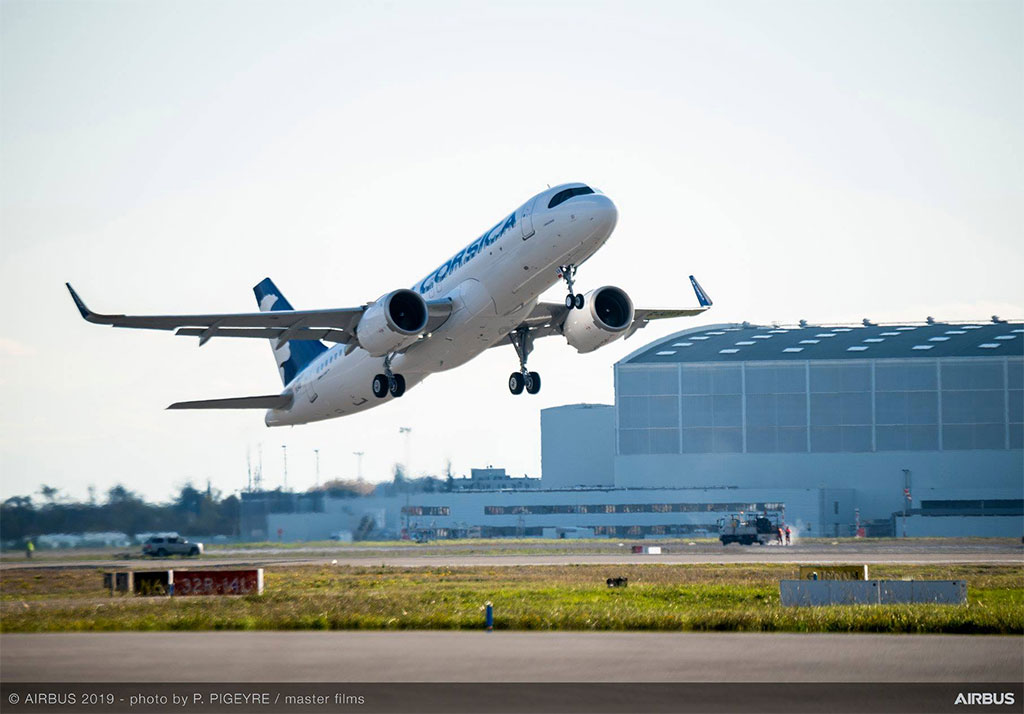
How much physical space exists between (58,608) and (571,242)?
54.3ft

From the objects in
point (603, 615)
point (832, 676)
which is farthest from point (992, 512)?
point (832, 676)

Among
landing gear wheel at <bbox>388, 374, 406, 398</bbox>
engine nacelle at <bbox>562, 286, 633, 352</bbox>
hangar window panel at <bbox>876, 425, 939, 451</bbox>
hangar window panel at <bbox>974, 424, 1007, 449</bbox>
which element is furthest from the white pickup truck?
hangar window panel at <bbox>974, 424, 1007, 449</bbox>

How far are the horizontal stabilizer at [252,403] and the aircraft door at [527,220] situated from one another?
64.5 ft

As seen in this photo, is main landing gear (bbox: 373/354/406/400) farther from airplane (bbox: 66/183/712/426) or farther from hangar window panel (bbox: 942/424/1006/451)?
hangar window panel (bbox: 942/424/1006/451)

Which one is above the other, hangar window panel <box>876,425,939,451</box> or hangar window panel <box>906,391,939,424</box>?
hangar window panel <box>906,391,939,424</box>

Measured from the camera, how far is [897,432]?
4454 inches

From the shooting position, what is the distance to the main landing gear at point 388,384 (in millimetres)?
45062

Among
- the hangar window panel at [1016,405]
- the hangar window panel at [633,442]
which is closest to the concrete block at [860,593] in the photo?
the hangar window panel at [1016,405]

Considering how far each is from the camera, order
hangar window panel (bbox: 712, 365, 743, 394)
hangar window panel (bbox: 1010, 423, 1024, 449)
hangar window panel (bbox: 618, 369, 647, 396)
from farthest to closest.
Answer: hangar window panel (bbox: 618, 369, 647, 396), hangar window panel (bbox: 712, 365, 743, 394), hangar window panel (bbox: 1010, 423, 1024, 449)

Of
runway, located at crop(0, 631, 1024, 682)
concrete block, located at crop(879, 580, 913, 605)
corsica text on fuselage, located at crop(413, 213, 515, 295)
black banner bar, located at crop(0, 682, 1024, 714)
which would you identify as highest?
corsica text on fuselage, located at crop(413, 213, 515, 295)

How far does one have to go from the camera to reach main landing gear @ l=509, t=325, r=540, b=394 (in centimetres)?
4538

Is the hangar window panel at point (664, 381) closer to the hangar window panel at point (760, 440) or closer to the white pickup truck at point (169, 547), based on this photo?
the hangar window panel at point (760, 440)

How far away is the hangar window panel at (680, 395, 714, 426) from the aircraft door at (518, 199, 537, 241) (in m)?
82.2

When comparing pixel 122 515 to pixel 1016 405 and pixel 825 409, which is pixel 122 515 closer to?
pixel 825 409
